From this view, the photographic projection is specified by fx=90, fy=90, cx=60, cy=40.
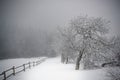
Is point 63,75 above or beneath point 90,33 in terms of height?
beneath

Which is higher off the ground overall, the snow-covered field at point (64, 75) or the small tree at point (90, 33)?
the small tree at point (90, 33)

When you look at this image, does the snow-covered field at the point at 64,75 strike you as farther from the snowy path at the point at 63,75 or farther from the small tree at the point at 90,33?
the small tree at the point at 90,33

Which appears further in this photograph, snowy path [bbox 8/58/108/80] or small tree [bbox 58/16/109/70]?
small tree [bbox 58/16/109/70]

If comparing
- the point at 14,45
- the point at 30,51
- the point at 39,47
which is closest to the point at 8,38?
the point at 14,45

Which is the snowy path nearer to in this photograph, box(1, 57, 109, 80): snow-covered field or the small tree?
box(1, 57, 109, 80): snow-covered field

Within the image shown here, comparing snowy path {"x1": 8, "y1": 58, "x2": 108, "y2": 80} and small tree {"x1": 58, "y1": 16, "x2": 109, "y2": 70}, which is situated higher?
small tree {"x1": 58, "y1": 16, "x2": 109, "y2": 70}

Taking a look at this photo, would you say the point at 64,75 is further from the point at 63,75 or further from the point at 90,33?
the point at 90,33

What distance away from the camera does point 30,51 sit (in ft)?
226

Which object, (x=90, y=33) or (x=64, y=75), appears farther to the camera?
(x=90, y=33)

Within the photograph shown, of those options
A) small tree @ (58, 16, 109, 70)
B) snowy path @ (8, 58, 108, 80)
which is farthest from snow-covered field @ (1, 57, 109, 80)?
small tree @ (58, 16, 109, 70)

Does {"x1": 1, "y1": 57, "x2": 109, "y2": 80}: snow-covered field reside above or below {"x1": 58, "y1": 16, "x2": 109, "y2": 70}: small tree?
below

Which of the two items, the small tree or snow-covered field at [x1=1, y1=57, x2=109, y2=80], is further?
the small tree

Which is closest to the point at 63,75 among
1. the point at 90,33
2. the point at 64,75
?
the point at 64,75

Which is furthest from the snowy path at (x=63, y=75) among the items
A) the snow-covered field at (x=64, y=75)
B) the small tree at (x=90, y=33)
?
the small tree at (x=90, y=33)
